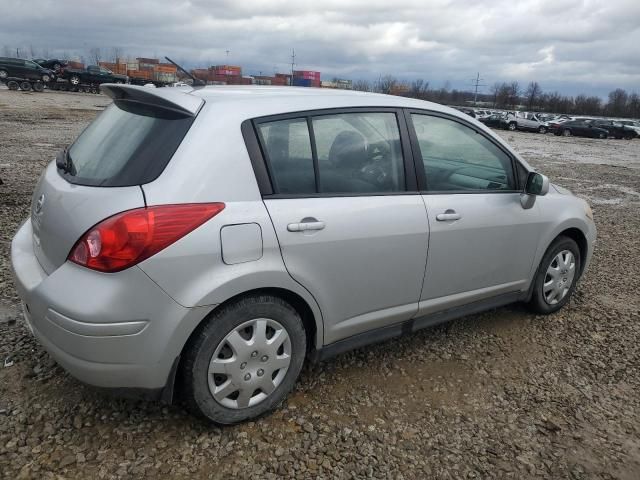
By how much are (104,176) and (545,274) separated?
3195 millimetres

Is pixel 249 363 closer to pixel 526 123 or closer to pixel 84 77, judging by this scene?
pixel 526 123

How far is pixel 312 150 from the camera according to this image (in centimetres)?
272

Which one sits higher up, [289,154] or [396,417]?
[289,154]

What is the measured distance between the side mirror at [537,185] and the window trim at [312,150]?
102 cm

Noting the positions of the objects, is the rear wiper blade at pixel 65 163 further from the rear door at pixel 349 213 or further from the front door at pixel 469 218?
the front door at pixel 469 218

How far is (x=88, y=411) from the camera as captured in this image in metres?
2.64

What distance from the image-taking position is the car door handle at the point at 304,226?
248 cm

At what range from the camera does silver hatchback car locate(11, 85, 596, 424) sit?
220 cm

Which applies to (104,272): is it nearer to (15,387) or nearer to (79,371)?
(79,371)

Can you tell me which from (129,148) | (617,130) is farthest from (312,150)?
(617,130)

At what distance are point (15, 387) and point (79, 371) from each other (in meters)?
0.83

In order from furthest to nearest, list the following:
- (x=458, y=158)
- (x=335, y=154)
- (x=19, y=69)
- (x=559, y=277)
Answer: (x=19, y=69)
(x=559, y=277)
(x=458, y=158)
(x=335, y=154)

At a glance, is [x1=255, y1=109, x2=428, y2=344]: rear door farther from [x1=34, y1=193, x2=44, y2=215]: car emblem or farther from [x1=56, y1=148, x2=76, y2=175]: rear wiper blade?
[x1=34, y1=193, x2=44, y2=215]: car emblem

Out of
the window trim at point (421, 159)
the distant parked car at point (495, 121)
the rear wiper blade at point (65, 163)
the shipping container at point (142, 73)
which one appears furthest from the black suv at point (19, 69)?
the window trim at point (421, 159)
